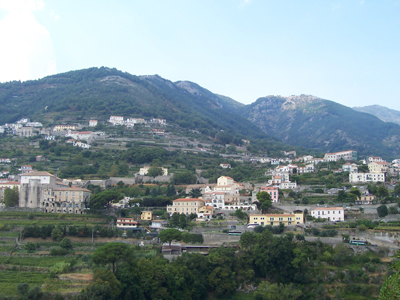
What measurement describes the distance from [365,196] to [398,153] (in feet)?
281

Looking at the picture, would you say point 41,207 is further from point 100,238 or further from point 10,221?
point 100,238

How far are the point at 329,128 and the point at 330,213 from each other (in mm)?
110354

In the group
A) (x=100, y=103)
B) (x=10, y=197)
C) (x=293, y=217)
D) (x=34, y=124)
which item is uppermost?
(x=100, y=103)

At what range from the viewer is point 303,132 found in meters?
165

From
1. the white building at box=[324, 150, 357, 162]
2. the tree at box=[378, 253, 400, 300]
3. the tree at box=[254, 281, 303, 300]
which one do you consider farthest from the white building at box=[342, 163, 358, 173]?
the tree at box=[378, 253, 400, 300]

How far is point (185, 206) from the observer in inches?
2058

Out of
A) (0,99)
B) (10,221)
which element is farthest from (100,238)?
(0,99)

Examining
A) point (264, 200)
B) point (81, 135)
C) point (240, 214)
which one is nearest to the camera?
point (240, 214)

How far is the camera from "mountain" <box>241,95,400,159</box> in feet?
437

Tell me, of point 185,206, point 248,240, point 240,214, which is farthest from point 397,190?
point 185,206

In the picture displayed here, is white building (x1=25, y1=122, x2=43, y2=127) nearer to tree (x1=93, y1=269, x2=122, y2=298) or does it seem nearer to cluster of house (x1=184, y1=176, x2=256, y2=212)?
cluster of house (x1=184, y1=176, x2=256, y2=212)

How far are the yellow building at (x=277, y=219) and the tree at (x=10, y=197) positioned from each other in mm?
27830

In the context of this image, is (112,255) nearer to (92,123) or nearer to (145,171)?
(145,171)

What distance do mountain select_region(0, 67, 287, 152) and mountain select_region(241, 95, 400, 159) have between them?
59.8 feet
